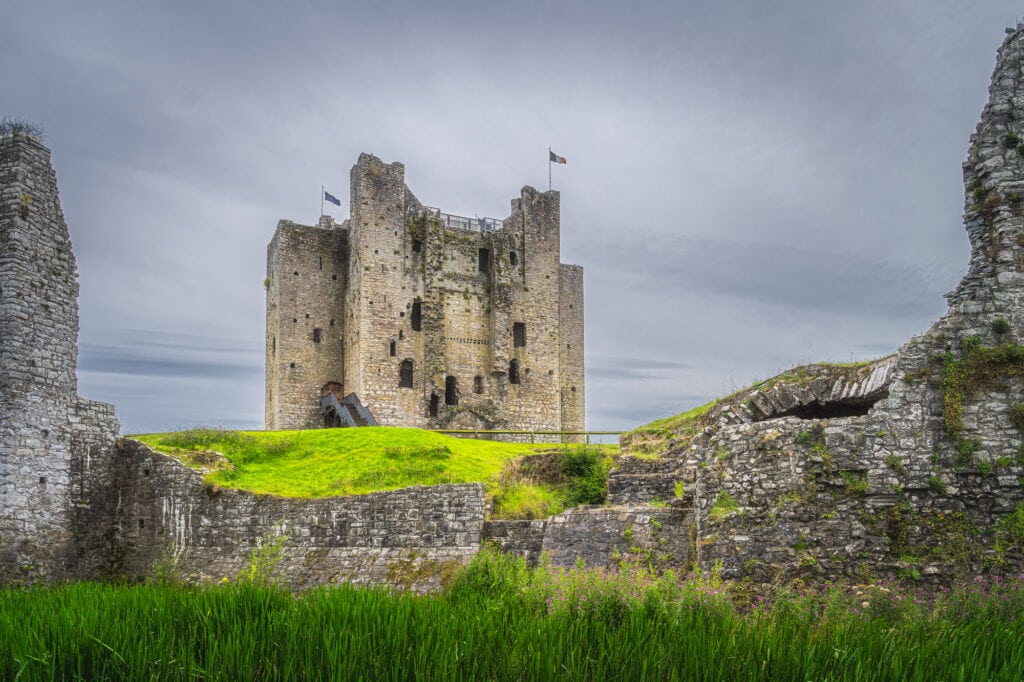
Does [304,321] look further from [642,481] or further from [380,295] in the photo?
[642,481]

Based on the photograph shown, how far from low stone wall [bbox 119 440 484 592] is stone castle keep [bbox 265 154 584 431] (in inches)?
603

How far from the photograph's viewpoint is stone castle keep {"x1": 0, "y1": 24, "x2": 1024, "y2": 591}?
8906 mm

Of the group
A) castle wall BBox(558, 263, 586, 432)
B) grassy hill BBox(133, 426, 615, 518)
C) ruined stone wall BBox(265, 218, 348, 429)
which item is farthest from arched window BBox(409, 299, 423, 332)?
grassy hill BBox(133, 426, 615, 518)

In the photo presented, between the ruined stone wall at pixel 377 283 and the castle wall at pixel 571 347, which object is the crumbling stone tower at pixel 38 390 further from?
the castle wall at pixel 571 347

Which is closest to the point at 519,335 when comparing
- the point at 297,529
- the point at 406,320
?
the point at 406,320

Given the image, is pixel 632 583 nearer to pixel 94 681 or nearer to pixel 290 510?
pixel 94 681

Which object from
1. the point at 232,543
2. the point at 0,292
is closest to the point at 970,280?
the point at 232,543

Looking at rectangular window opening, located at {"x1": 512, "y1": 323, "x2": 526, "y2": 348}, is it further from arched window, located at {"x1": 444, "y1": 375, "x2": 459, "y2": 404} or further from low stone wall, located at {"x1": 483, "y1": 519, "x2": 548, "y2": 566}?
low stone wall, located at {"x1": 483, "y1": 519, "x2": 548, "y2": 566}

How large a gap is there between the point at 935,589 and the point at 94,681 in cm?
786

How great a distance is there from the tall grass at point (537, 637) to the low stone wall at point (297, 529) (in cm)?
679

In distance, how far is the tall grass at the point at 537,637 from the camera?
561 cm

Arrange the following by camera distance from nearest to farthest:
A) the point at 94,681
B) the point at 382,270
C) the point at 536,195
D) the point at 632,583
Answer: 1. the point at 94,681
2. the point at 632,583
3. the point at 382,270
4. the point at 536,195

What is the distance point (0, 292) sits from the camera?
15.1m

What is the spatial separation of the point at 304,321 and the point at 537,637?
30795 mm
